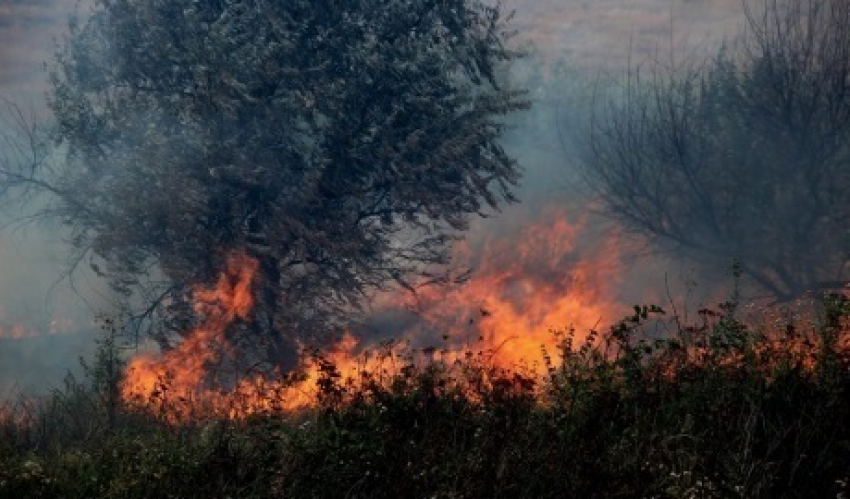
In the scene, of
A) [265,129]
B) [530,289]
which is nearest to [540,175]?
[530,289]

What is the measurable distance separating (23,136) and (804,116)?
16.0 meters

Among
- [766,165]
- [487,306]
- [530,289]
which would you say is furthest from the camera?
[530,289]

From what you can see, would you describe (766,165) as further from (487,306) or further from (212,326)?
(212,326)

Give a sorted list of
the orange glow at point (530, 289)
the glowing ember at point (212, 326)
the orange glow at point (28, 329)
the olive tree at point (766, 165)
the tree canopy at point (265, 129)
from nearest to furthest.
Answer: the tree canopy at point (265, 129) → the glowing ember at point (212, 326) → the olive tree at point (766, 165) → the orange glow at point (530, 289) → the orange glow at point (28, 329)

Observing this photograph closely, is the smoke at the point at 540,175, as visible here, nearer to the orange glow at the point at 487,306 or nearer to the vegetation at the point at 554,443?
the orange glow at the point at 487,306

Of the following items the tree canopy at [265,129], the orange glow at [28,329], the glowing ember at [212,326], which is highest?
the orange glow at [28,329]

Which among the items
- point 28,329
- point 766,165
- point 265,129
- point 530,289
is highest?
point 28,329

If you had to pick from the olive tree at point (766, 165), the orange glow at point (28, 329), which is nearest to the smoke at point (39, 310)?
the orange glow at point (28, 329)

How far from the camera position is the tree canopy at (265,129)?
1352 centimetres

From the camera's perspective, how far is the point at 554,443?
256 inches

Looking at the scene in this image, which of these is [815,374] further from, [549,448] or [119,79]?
[119,79]

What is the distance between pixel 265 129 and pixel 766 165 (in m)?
11.3

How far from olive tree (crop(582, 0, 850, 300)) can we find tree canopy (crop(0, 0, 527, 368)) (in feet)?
16.1

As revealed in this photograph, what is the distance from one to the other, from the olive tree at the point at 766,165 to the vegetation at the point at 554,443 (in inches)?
369
